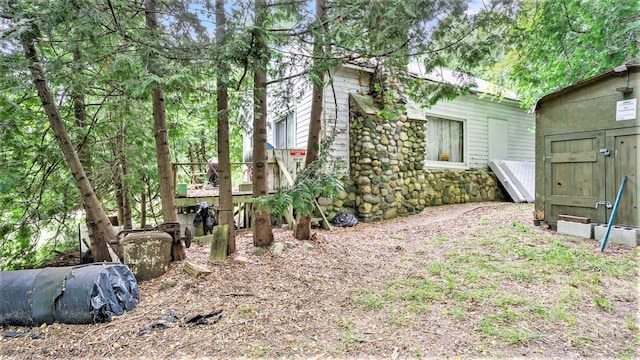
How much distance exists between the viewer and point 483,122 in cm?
955

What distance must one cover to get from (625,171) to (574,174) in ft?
2.03

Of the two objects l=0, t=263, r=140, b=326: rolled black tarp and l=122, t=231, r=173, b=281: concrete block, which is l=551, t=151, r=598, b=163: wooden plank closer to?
l=122, t=231, r=173, b=281: concrete block

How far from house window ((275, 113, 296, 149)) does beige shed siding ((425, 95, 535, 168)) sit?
3.90 m

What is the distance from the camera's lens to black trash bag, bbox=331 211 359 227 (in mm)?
6504

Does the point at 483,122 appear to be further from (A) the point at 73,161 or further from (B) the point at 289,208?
(A) the point at 73,161

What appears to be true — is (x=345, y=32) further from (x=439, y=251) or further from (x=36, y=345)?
(x=36, y=345)

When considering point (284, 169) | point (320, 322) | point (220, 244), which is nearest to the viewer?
point (320, 322)

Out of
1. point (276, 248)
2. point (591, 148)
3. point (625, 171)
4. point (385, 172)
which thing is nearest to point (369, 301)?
point (276, 248)

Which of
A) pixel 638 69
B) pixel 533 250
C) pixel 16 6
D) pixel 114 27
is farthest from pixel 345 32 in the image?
pixel 638 69

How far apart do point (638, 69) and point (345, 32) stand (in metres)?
4.10

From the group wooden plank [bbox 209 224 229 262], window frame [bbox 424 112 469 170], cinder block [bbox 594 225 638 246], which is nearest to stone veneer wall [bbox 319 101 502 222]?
window frame [bbox 424 112 469 170]

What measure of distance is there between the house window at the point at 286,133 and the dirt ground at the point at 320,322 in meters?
4.76

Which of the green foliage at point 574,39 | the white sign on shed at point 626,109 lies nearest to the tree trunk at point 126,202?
the green foliage at point 574,39

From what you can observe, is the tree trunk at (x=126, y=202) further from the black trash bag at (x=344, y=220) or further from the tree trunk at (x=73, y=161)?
the black trash bag at (x=344, y=220)
